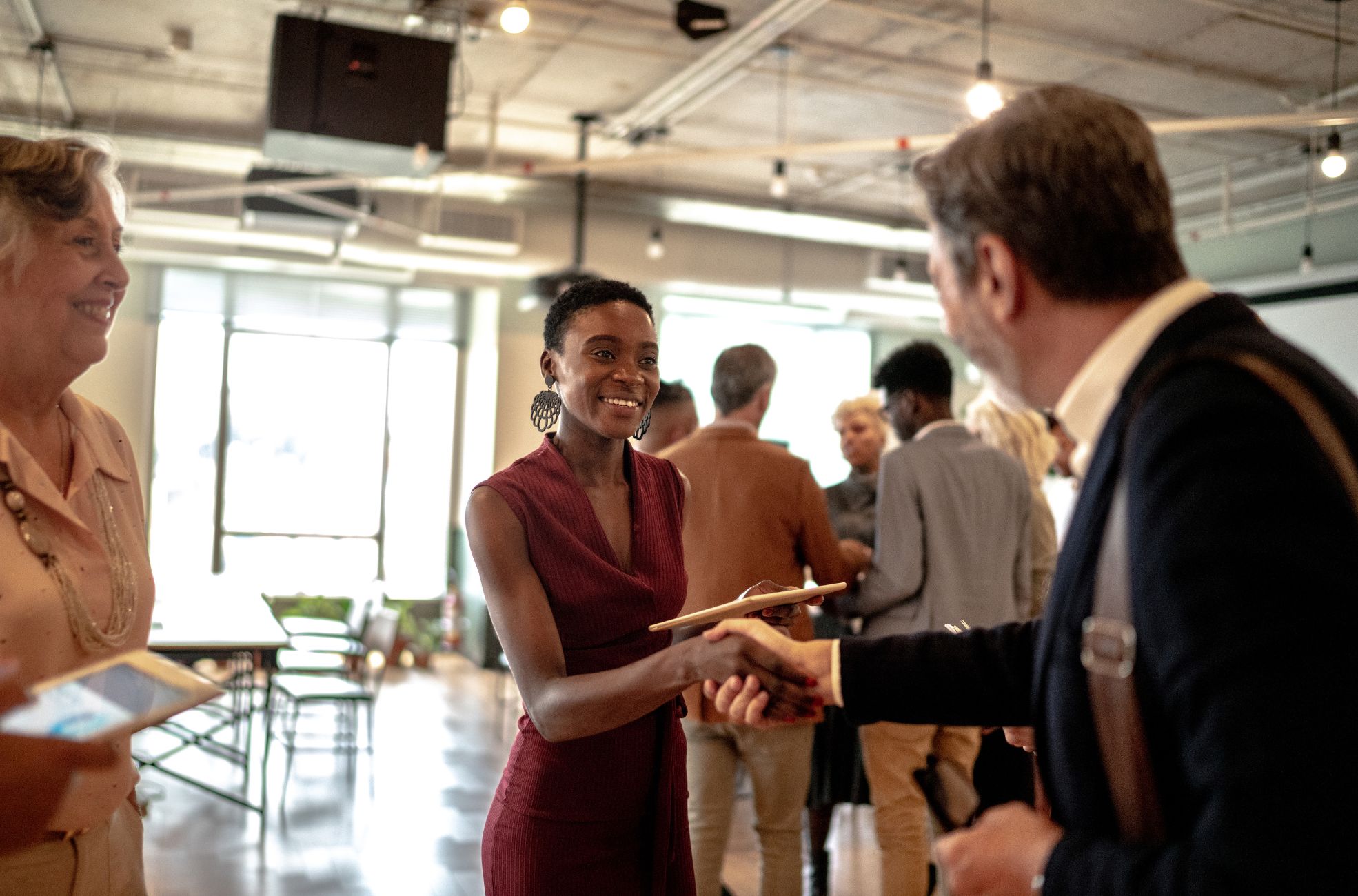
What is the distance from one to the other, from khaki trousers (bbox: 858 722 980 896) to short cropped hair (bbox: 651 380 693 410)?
1801 millimetres

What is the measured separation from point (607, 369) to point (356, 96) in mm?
4188

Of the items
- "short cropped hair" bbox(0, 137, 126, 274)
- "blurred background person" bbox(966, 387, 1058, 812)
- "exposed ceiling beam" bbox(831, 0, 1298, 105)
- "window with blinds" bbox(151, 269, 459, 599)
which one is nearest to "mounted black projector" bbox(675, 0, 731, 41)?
"exposed ceiling beam" bbox(831, 0, 1298, 105)

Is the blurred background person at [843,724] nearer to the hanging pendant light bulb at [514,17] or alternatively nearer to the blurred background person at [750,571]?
the blurred background person at [750,571]

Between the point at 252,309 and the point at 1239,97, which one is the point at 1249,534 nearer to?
the point at 1239,97

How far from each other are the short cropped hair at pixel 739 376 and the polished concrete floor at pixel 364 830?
2.13 metres

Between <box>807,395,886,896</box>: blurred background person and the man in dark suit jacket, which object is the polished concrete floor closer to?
<box>807,395,886,896</box>: blurred background person

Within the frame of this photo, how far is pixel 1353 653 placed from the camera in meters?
0.78

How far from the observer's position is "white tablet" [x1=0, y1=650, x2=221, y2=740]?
1184 mm

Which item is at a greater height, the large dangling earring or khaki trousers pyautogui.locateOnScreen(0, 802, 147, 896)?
the large dangling earring

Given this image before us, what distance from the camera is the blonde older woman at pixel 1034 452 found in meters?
3.94

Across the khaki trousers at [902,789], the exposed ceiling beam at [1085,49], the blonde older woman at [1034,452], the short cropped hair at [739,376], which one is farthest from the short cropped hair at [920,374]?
the exposed ceiling beam at [1085,49]

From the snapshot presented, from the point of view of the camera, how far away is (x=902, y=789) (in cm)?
354

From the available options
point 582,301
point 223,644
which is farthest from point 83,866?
point 223,644

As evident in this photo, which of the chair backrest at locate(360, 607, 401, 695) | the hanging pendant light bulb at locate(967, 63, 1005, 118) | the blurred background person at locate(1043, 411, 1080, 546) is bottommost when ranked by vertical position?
the chair backrest at locate(360, 607, 401, 695)
